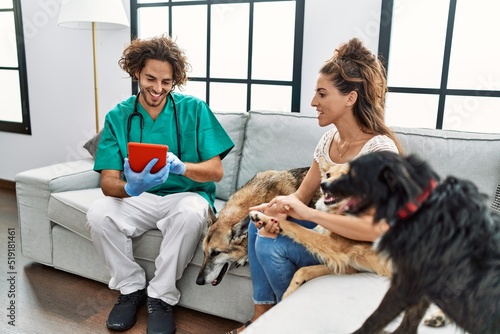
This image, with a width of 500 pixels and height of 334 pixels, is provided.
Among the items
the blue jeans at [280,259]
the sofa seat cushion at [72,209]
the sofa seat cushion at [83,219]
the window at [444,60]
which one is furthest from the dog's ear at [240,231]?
the window at [444,60]

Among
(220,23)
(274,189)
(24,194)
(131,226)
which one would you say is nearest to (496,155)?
(274,189)

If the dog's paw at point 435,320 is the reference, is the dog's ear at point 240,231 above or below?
below

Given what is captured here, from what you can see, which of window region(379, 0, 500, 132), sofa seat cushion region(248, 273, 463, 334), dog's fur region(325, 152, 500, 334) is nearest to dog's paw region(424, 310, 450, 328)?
sofa seat cushion region(248, 273, 463, 334)

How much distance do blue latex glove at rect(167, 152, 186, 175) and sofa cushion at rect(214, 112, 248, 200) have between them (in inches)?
23.2

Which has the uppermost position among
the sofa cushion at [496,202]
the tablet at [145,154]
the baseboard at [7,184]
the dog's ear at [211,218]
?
the tablet at [145,154]

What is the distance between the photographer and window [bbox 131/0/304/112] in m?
2.72

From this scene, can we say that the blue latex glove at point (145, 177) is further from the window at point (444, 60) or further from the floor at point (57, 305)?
the window at point (444, 60)

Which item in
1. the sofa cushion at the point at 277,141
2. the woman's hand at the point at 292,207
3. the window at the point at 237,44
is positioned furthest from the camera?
the window at the point at 237,44

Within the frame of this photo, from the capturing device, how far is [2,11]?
12.3 feet

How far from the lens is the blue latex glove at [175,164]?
1.76 meters

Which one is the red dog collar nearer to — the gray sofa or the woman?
the woman

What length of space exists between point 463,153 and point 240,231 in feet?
3.48

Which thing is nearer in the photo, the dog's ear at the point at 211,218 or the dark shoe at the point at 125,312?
the dark shoe at the point at 125,312

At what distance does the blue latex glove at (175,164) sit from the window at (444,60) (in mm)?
1412
